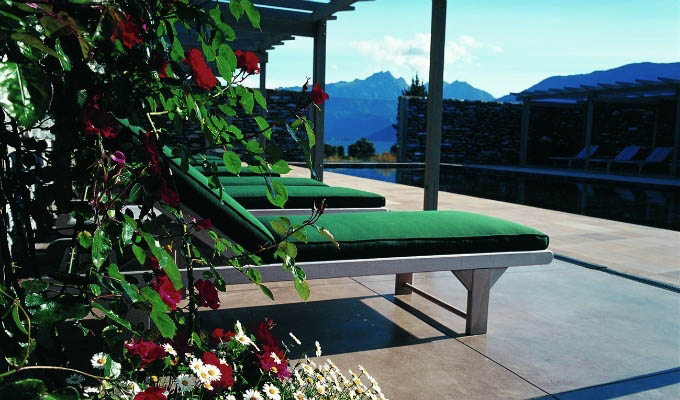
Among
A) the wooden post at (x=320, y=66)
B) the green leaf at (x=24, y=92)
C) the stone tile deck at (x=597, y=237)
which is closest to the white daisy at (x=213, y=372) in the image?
the green leaf at (x=24, y=92)

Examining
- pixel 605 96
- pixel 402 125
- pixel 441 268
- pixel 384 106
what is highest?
pixel 384 106

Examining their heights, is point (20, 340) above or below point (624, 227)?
above

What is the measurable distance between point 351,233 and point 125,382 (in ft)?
4.48

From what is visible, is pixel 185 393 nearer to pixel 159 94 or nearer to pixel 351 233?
pixel 159 94

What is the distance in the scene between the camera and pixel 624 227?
6.05 m

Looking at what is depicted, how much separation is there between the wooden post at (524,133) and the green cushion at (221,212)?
57.6ft

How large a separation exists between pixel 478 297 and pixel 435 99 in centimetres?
195

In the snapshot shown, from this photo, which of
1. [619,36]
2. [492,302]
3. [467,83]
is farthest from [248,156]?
[467,83]

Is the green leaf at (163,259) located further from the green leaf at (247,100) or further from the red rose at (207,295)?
the green leaf at (247,100)

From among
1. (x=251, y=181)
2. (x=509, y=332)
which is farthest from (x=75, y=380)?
(x=251, y=181)

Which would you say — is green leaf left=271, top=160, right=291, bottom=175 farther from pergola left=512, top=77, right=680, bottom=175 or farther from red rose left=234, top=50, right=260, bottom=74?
pergola left=512, top=77, right=680, bottom=175

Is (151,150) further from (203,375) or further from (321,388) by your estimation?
(321,388)

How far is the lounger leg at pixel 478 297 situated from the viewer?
269 cm

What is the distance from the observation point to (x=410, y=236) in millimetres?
2547
